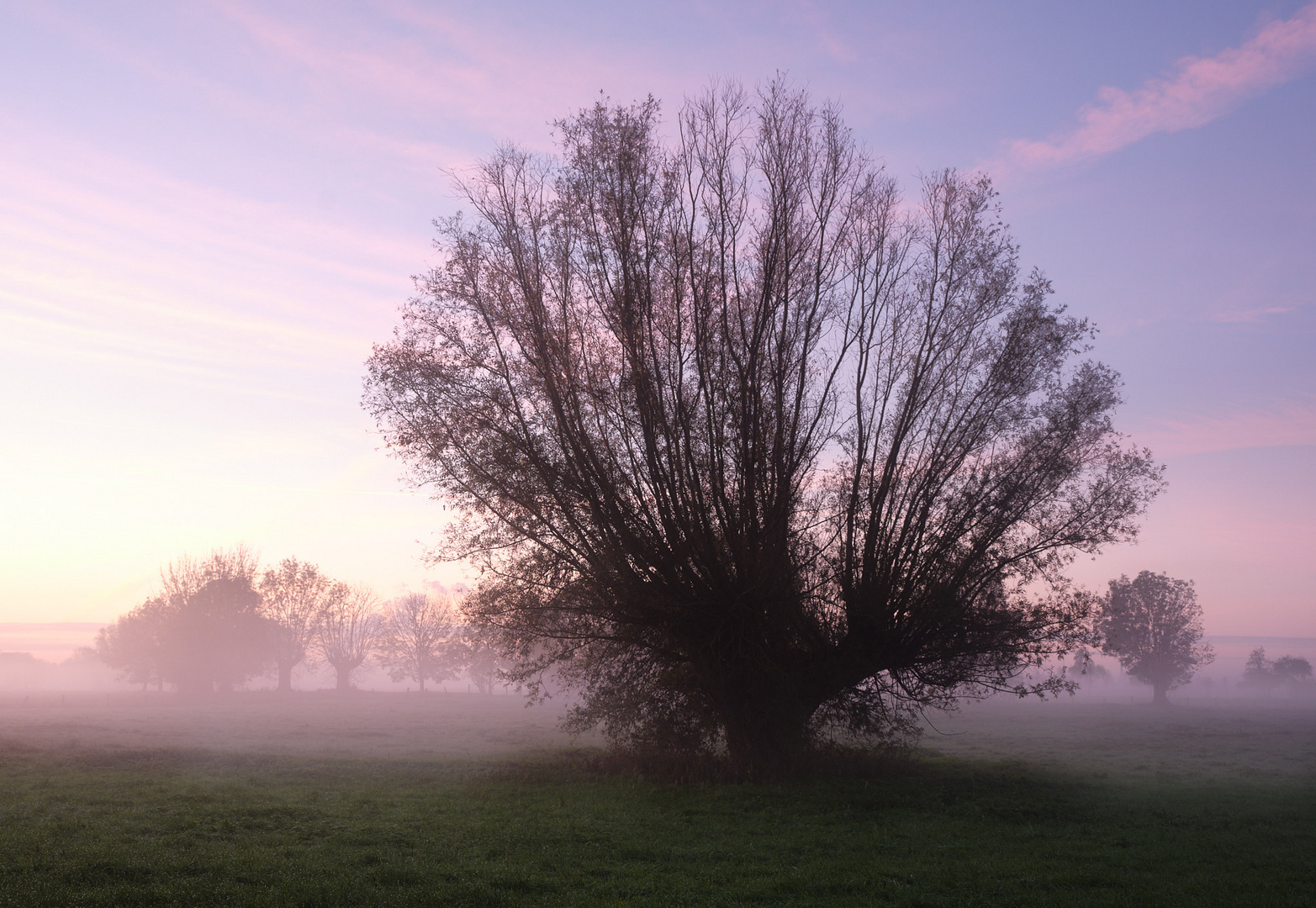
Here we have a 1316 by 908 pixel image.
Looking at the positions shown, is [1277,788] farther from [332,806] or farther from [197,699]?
[197,699]

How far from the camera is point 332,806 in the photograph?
19109 millimetres

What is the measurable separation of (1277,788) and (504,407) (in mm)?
28886

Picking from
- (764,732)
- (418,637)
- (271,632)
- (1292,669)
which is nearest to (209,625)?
(271,632)

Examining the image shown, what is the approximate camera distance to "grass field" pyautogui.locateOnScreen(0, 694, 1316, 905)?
12.1 m

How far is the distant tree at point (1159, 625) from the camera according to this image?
81375mm

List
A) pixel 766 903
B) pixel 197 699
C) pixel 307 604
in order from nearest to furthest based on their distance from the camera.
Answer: pixel 766 903, pixel 197 699, pixel 307 604

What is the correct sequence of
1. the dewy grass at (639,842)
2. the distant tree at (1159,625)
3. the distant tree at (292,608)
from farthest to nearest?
the distant tree at (292,608) < the distant tree at (1159,625) < the dewy grass at (639,842)

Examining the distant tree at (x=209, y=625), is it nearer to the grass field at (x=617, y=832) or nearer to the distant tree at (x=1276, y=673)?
the grass field at (x=617, y=832)

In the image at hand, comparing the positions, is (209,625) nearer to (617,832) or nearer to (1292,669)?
(617,832)

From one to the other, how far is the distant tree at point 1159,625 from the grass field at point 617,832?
54.5 metres

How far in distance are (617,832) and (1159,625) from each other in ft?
285

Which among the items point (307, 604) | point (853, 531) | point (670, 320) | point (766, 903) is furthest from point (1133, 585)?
point (307, 604)

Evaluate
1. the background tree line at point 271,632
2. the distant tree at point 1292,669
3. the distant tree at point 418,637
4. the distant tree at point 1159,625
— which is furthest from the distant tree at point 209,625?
the distant tree at point 1292,669

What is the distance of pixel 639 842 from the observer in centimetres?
1571
